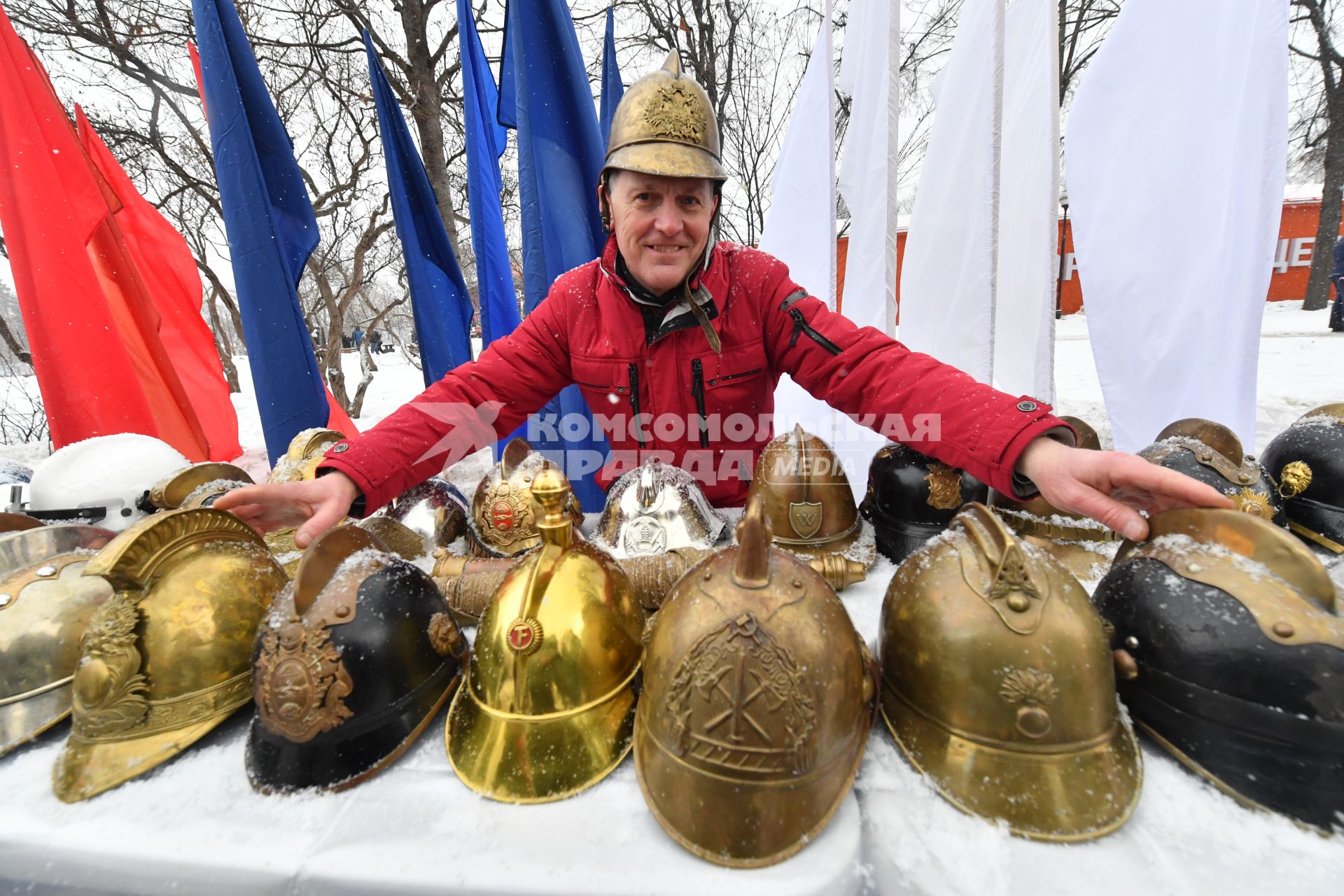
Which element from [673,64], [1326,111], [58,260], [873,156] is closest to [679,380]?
[673,64]

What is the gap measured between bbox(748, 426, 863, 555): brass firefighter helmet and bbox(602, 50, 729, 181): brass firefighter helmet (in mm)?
986

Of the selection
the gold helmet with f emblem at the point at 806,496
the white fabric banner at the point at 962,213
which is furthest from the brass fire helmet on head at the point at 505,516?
the white fabric banner at the point at 962,213

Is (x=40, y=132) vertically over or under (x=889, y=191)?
over

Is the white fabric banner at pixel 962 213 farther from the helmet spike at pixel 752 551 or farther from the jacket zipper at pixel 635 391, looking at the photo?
the helmet spike at pixel 752 551

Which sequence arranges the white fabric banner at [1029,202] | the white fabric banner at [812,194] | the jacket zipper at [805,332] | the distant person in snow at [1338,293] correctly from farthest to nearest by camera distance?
the distant person in snow at [1338,293], the white fabric banner at [812,194], the white fabric banner at [1029,202], the jacket zipper at [805,332]

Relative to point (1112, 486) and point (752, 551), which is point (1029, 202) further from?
point (752, 551)

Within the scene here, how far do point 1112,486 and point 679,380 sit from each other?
1.41 m

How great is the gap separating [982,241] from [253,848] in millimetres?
3735

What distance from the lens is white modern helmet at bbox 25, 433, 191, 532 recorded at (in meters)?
2.14

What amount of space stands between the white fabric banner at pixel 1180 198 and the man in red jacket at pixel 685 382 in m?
1.99

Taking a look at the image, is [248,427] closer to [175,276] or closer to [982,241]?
[175,276]

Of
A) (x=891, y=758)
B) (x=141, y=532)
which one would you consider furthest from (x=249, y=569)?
(x=891, y=758)

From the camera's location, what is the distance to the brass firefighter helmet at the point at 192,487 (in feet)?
6.04

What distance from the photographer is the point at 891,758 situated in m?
1.12
